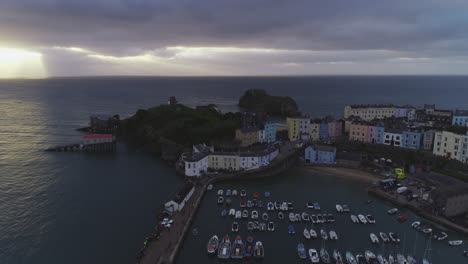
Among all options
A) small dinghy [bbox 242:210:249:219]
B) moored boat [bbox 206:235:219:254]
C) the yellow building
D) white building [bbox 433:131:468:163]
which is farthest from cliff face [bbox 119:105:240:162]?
white building [bbox 433:131:468:163]

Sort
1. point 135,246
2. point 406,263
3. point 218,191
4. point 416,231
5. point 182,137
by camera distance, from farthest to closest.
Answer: point 182,137 → point 218,191 → point 416,231 → point 135,246 → point 406,263

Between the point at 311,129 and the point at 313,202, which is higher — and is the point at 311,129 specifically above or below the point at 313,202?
above

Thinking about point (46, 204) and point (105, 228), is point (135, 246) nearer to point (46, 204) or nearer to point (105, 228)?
point (105, 228)

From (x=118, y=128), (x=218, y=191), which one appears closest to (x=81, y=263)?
(x=218, y=191)

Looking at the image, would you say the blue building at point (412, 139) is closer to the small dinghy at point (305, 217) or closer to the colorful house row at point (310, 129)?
the colorful house row at point (310, 129)

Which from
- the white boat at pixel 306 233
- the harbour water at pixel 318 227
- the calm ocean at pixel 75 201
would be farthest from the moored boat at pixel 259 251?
the calm ocean at pixel 75 201

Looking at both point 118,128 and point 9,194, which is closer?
point 9,194
